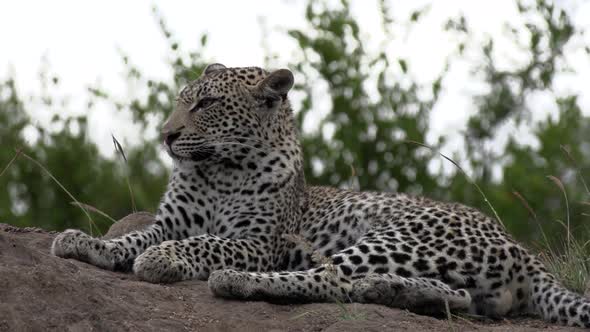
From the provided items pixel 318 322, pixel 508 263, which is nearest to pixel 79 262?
pixel 318 322

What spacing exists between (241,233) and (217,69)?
1.71 meters

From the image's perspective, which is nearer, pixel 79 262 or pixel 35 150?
pixel 79 262

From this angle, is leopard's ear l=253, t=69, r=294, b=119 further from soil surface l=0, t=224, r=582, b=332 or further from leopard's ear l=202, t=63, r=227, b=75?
soil surface l=0, t=224, r=582, b=332

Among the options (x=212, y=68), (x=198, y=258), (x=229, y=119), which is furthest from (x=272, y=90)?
(x=198, y=258)

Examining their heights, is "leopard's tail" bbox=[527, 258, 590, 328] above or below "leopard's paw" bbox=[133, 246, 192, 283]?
below

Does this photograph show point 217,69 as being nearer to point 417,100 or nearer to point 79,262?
point 79,262

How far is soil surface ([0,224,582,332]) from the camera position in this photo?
20.5 feet

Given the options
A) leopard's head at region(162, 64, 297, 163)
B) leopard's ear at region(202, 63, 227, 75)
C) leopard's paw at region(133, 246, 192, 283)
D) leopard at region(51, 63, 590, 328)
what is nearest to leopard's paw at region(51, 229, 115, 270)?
leopard at region(51, 63, 590, 328)

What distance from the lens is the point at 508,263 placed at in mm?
8289

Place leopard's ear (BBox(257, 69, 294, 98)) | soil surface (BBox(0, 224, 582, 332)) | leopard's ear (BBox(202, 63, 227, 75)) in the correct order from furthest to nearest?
leopard's ear (BBox(202, 63, 227, 75)) < leopard's ear (BBox(257, 69, 294, 98)) < soil surface (BBox(0, 224, 582, 332))

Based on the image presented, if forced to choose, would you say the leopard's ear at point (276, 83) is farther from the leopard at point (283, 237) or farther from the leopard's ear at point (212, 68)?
the leopard's ear at point (212, 68)

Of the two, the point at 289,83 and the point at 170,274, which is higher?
the point at 289,83

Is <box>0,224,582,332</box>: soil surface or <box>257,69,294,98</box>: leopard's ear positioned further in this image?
<box>257,69,294,98</box>: leopard's ear

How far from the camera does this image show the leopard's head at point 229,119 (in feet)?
30.2
